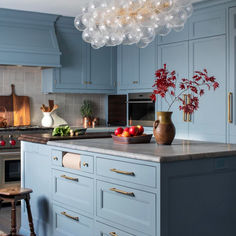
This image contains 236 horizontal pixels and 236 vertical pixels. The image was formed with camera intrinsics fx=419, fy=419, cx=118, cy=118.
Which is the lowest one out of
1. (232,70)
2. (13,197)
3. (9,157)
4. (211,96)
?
(13,197)

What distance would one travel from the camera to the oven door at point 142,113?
591cm

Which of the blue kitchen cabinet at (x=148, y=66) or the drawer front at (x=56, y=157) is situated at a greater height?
the blue kitchen cabinet at (x=148, y=66)

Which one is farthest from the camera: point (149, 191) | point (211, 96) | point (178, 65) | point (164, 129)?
point (178, 65)

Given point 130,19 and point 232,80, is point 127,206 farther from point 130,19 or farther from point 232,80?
point 232,80

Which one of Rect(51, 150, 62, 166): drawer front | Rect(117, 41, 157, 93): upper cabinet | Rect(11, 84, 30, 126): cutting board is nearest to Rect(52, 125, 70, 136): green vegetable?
Rect(51, 150, 62, 166): drawer front

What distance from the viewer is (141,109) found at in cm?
608

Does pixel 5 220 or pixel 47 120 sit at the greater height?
pixel 47 120

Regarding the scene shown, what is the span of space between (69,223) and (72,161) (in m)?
0.50

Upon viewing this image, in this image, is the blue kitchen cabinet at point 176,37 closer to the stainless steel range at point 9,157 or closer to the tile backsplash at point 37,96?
the tile backsplash at point 37,96

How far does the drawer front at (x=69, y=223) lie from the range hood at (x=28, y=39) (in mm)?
2589

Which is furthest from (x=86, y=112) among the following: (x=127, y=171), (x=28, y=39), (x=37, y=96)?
(x=127, y=171)

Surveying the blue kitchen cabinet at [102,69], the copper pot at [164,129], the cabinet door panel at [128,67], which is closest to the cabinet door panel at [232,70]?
the cabinet door panel at [128,67]

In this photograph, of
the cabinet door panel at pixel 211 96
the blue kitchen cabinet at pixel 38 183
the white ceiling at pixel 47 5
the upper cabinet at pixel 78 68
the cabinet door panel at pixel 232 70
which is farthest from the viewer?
the upper cabinet at pixel 78 68

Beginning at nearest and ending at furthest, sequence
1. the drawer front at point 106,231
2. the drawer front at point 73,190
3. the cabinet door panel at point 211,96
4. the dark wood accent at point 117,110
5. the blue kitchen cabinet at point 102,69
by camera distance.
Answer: the drawer front at point 106,231, the drawer front at point 73,190, the cabinet door panel at point 211,96, the blue kitchen cabinet at point 102,69, the dark wood accent at point 117,110
